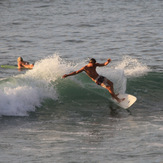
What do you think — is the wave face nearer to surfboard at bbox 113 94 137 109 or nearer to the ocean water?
the ocean water

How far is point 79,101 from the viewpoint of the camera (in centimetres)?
1808

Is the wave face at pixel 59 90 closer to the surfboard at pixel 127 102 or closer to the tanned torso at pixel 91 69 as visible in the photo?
the surfboard at pixel 127 102

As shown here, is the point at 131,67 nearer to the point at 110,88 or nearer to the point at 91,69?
the point at 110,88

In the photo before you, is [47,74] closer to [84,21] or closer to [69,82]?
[69,82]

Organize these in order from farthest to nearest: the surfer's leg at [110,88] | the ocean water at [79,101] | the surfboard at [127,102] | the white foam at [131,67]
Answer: the white foam at [131,67] < the surfer's leg at [110,88] < the surfboard at [127,102] < the ocean water at [79,101]

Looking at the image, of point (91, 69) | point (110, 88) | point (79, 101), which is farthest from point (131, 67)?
point (91, 69)

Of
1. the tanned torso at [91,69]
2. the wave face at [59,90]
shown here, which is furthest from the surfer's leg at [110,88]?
the wave face at [59,90]

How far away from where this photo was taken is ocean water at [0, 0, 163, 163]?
38.8 ft

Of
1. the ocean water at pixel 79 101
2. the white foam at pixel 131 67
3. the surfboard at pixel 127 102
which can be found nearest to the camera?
the ocean water at pixel 79 101

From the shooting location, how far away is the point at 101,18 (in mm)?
47281

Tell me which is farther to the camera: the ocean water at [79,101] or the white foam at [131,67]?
the white foam at [131,67]

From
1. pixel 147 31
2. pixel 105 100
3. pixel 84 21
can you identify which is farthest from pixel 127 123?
pixel 84 21

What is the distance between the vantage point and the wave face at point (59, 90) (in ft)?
55.7

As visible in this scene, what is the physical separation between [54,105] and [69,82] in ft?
7.76
